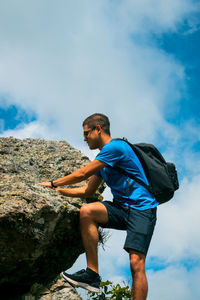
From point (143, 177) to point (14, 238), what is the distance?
2.18m

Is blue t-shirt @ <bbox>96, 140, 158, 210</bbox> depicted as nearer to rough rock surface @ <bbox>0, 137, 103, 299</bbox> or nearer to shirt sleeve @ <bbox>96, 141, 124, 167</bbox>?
shirt sleeve @ <bbox>96, 141, 124, 167</bbox>

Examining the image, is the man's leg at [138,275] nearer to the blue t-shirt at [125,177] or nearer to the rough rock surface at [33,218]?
the blue t-shirt at [125,177]

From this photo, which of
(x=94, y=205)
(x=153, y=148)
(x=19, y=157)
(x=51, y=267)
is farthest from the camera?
(x=19, y=157)

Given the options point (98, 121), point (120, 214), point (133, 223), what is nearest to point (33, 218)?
point (120, 214)

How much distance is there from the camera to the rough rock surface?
478cm

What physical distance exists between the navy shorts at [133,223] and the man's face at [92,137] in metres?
1.02

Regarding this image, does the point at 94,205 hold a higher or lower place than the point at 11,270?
higher

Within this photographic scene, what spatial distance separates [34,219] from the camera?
15.8 feet

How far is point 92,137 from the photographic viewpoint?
223 inches

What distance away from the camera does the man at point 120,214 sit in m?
4.80

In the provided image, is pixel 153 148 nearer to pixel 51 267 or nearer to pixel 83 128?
pixel 83 128

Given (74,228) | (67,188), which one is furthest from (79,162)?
(74,228)

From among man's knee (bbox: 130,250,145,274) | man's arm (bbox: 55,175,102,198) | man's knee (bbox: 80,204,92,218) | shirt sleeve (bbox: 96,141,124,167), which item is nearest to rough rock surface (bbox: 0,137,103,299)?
man's arm (bbox: 55,175,102,198)

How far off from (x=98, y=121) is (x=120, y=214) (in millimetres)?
1647
